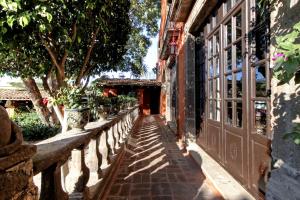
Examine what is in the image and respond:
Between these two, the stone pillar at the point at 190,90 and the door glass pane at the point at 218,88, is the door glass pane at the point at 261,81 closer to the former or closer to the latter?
the door glass pane at the point at 218,88

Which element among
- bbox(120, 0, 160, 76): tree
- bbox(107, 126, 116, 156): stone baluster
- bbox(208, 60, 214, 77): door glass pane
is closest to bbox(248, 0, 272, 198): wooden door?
bbox(208, 60, 214, 77): door glass pane

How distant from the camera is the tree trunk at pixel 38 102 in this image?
10.8m

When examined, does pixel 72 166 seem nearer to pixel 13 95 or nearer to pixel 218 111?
pixel 218 111

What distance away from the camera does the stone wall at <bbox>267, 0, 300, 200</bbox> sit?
7.26 feet

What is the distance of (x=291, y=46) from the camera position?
1.73 m

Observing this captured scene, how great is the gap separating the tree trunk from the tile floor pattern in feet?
19.1

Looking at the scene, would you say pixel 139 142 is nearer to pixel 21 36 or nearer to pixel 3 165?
pixel 21 36

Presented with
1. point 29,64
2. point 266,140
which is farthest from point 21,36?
point 266,140

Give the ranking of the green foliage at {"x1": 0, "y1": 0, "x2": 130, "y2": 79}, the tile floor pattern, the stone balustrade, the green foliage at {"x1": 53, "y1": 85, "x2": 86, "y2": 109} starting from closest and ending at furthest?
the stone balustrade < the green foliage at {"x1": 53, "y1": 85, "x2": 86, "y2": 109} < the tile floor pattern < the green foliage at {"x1": 0, "y1": 0, "x2": 130, "y2": 79}

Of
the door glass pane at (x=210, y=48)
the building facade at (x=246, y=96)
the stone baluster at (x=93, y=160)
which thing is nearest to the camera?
the building facade at (x=246, y=96)

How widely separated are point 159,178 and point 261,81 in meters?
2.32

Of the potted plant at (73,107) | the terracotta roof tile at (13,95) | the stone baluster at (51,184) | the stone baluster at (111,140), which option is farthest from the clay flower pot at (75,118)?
the terracotta roof tile at (13,95)

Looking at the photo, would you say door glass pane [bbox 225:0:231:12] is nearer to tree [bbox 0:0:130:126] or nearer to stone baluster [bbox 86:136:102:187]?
tree [bbox 0:0:130:126]

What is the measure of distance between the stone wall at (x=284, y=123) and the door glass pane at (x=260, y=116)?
0.64 meters
